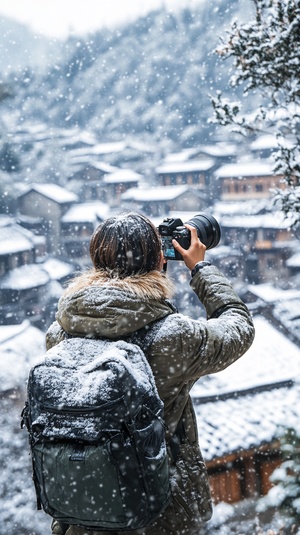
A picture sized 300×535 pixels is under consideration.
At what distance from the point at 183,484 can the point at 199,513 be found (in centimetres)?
8

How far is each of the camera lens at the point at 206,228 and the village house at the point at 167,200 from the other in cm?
1880

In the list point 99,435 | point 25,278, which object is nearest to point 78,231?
point 25,278

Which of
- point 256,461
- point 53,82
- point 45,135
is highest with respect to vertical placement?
point 53,82

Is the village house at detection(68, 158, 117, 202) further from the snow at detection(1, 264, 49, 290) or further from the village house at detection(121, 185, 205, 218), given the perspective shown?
the snow at detection(1, 264, 49, 290)

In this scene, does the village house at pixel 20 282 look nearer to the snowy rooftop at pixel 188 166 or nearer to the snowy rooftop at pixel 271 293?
the snowy rooftop at pixel 271 293

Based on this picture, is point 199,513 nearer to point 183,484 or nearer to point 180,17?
point 183,484

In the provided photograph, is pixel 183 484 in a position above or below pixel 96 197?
above

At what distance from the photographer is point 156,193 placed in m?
20.8

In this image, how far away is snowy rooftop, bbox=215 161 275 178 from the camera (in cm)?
1981

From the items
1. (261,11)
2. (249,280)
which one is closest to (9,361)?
(261,11)

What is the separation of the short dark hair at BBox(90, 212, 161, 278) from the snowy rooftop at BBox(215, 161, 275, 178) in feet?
62.9

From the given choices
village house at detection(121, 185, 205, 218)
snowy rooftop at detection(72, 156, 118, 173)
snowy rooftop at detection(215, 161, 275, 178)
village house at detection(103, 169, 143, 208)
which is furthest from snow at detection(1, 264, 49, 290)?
snowy rooftop at detection(215, 161, 275, 178)

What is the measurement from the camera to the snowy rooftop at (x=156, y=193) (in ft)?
66.1

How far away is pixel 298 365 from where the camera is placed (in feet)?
30.4
